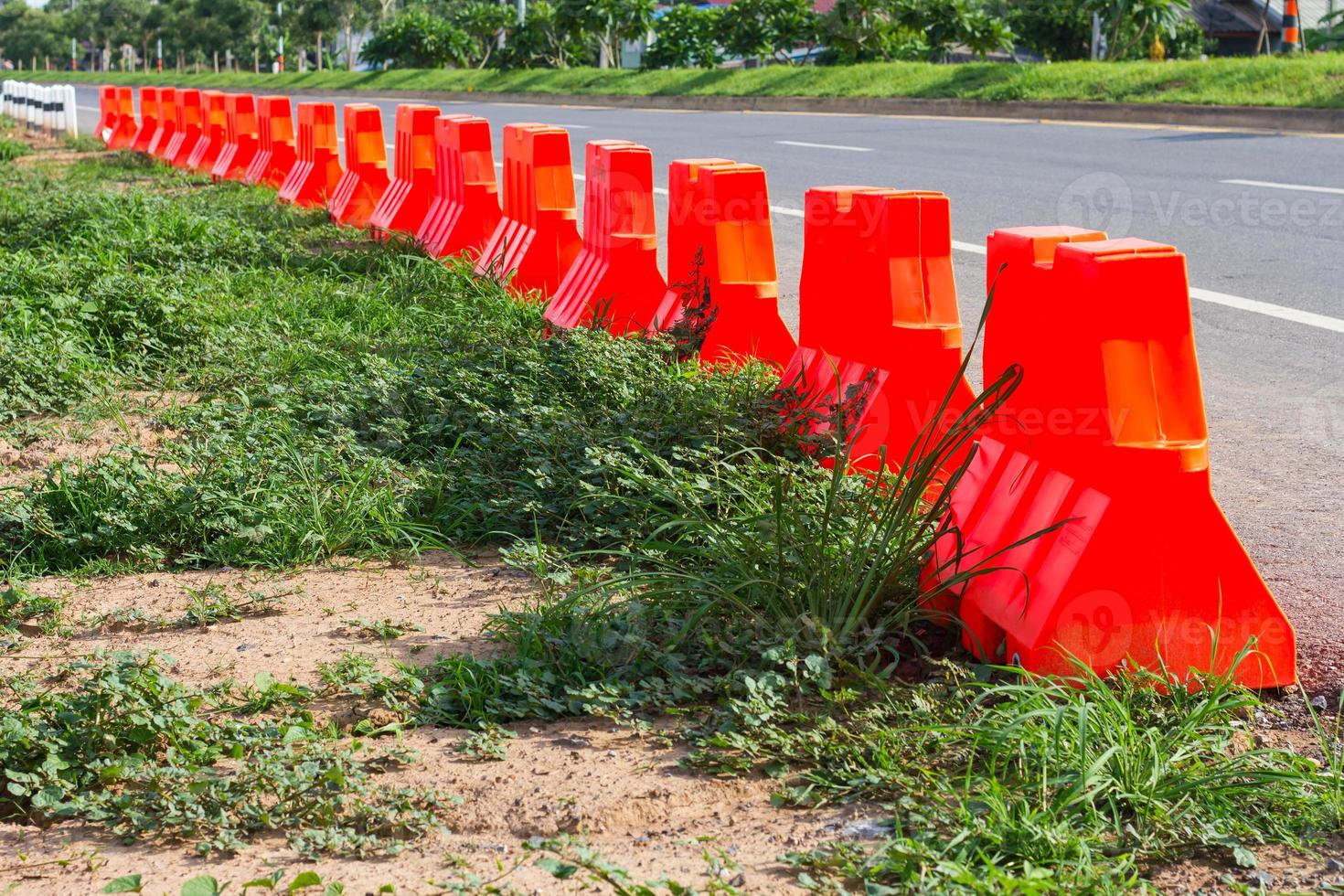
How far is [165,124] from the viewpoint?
14.8 meters

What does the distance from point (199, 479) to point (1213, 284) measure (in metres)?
4.94

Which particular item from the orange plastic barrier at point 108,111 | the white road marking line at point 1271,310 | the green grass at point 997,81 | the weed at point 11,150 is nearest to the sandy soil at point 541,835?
the white road marking line at point 1271,310

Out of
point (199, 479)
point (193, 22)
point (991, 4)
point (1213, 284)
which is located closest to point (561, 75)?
point (991, 4)

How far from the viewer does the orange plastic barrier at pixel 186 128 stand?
45.3ft

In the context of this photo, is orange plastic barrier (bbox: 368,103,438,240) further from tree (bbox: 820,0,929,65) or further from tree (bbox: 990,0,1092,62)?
tree (bbox: 990,0,1092,62)

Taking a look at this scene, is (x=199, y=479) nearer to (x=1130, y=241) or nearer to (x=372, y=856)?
(x=372, y=856)

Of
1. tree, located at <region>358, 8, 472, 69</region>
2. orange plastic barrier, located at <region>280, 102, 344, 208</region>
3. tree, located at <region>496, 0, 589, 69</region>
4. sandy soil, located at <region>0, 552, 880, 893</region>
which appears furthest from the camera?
tree, located at <region>358, 8, 472, 69</region>

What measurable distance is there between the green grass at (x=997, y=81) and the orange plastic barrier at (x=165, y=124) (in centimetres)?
1147

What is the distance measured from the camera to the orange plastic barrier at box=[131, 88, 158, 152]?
1529 cm

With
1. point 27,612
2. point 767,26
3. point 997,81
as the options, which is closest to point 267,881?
point 27,612

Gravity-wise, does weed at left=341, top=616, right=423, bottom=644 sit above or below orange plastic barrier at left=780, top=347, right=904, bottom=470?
below

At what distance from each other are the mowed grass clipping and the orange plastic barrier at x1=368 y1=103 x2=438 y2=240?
3070mm

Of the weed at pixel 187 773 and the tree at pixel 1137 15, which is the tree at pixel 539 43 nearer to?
the tree at pixel 1137 15

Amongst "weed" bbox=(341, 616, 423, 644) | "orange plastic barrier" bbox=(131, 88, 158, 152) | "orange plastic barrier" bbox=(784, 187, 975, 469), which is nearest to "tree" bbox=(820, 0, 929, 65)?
"orange plastic barrier" bbox=(131, 88, 158, 152)
